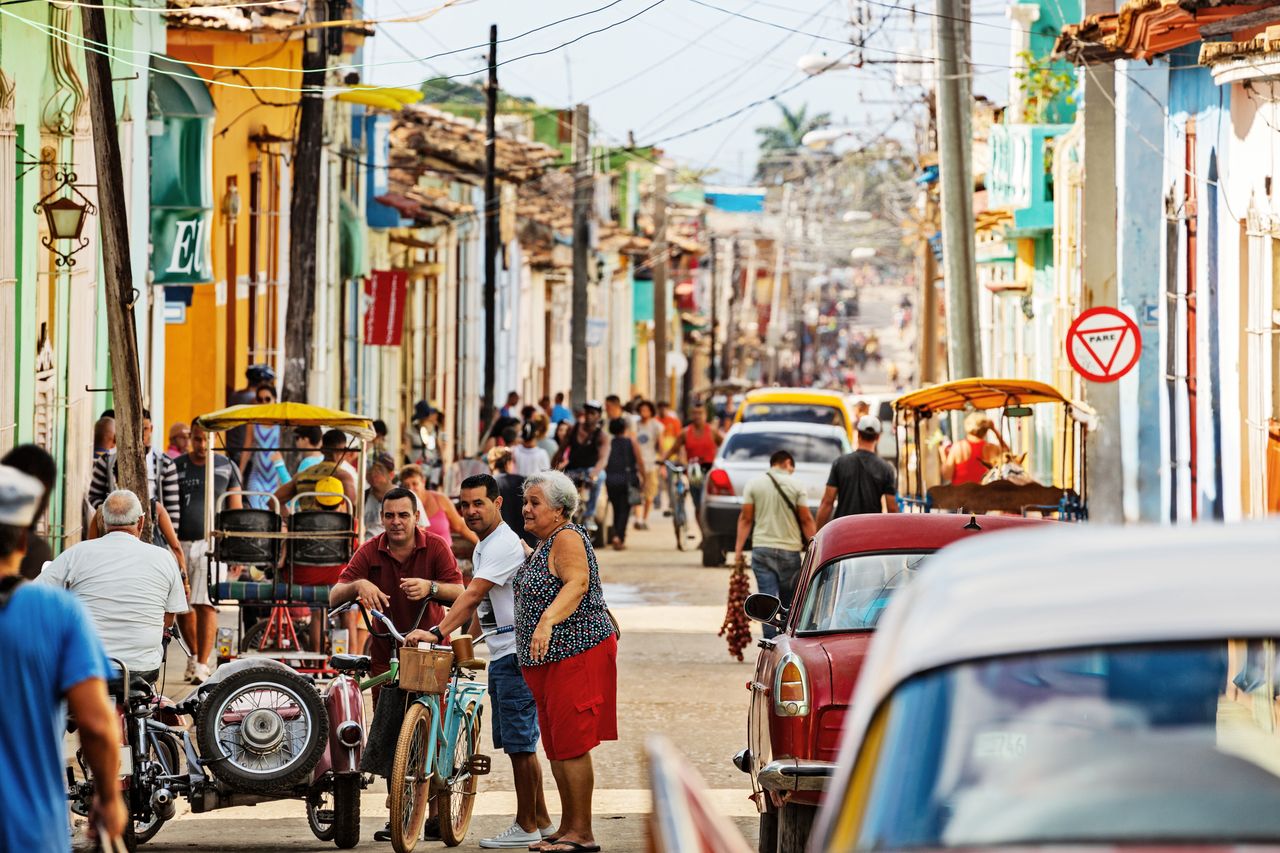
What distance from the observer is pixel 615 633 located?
10.1 metres

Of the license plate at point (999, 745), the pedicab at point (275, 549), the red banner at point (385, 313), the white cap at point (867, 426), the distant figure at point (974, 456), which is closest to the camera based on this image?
the license plate at point (999, 745)

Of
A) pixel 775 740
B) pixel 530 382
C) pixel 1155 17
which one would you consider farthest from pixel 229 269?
pixel 530 382

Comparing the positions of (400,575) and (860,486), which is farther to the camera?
(860,486)

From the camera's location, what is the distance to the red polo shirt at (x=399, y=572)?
1123cm

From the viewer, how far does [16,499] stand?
5812 millimetres

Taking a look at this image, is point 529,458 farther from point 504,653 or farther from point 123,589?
point 123,589

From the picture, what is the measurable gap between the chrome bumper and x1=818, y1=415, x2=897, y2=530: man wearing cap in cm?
794

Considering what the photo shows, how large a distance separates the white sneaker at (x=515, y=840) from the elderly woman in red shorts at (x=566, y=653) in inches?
12.4

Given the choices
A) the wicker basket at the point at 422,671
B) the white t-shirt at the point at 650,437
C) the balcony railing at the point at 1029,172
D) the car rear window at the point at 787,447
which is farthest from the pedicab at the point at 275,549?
the balcony railing at the point at 1029,172

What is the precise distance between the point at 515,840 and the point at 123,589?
2.01 m

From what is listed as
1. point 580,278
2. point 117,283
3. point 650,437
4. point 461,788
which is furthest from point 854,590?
point 580,278

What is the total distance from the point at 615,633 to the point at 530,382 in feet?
160

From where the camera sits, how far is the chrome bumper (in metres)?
8.88

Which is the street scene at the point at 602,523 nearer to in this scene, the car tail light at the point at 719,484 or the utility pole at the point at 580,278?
the car tail light at the point at 719,484
